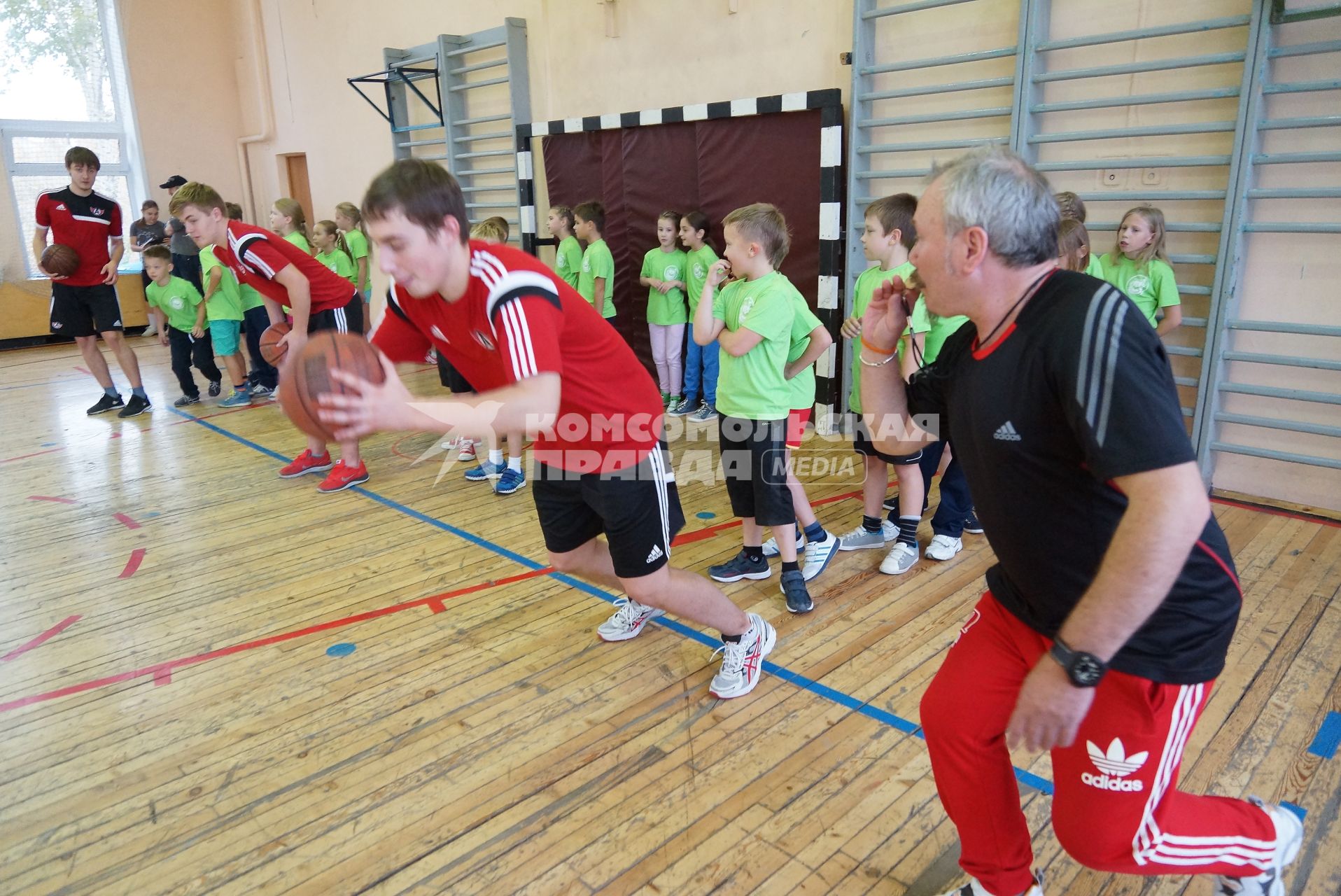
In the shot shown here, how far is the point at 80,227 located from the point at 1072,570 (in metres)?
7.48

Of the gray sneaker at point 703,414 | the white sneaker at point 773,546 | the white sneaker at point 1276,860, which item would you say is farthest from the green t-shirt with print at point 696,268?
the white sneaker at point 1276,860

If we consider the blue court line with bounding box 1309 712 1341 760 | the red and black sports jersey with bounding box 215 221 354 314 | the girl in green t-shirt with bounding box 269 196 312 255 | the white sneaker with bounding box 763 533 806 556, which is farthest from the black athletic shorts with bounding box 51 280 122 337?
the blue court line with bounding box 1309 712 1341 760

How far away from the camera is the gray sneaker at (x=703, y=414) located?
21.4 ft

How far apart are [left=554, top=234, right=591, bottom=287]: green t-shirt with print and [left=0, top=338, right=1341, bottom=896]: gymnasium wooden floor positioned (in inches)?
121

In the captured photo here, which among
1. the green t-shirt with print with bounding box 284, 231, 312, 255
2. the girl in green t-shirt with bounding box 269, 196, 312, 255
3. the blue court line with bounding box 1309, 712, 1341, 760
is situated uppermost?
the girl in green t-shirt with bounding box 269, 196, 312, 255

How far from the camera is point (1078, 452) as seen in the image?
1.39 meters

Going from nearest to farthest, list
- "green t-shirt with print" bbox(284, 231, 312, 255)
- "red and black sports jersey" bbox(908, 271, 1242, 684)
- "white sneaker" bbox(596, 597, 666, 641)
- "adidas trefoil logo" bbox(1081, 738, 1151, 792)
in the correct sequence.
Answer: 1. "red and black sports jersey" bbox(908, 271, 1242, 684)
2. "adidas trefoil logo" bbox(1081, 738, 1151, 792)
3. "white sneaker" bbox(596, 597, 666, 641)
4. "green t-shirt with print" bbox(284, 231, 312, 255)

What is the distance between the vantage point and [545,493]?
2.52 m

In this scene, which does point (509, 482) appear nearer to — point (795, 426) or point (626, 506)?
point (795, 426)

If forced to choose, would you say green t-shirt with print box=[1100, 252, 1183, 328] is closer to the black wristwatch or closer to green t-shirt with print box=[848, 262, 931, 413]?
green t-shirt with print box=[848, 262, 931, 413]

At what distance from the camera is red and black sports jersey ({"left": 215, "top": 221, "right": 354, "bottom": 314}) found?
4477 mm

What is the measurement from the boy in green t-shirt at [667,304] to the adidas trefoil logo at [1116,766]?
212 inches

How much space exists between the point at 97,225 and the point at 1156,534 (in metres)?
7.64

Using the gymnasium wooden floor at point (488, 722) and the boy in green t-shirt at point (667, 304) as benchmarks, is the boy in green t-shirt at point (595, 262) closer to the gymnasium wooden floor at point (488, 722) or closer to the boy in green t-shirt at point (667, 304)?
the boy in green t-shirt at point (667, 304)
